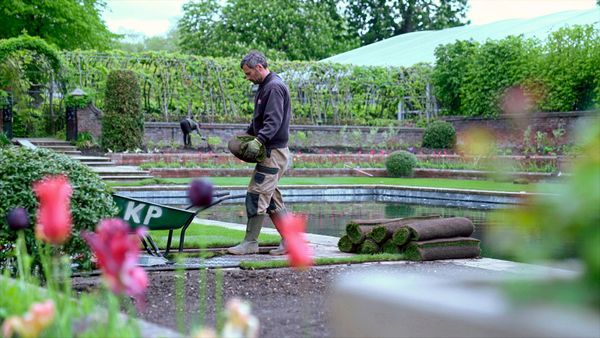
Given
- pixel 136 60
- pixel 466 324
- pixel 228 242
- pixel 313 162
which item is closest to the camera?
pixel 466 324

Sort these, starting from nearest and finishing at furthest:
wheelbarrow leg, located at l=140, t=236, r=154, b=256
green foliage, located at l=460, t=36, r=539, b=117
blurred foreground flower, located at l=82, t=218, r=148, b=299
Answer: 1. blurred foreground flower, located at l=82, t=218, r=148, b=299
2. wheelbarrow leg, located at l=140, t=236, r=154, b=256
3. green foliage, located at l=460, t=36, r=539, b=117

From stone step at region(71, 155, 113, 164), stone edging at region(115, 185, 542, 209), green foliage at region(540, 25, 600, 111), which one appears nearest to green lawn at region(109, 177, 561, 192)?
stone edging at region(115, 185, 542, 209)

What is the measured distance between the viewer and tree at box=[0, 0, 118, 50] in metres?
31.5

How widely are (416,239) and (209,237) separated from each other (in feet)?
7.04

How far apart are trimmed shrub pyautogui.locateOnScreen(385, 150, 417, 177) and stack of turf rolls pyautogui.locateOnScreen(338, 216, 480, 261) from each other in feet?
45.2

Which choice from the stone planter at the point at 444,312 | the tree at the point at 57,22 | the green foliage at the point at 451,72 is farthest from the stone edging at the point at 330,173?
the stone planter at the point at 444,312

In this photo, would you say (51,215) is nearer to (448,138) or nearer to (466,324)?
(466,324)

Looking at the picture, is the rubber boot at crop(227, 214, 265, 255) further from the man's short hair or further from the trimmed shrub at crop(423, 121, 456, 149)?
the trimmed shrub at crop(423, 121, 456, 149)

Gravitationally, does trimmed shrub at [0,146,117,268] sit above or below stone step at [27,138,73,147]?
above

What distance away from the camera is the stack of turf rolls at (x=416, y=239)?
730 cm

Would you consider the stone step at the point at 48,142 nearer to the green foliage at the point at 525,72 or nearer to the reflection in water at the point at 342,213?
the reflection in water at the point at 342,213

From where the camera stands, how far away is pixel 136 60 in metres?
26.1

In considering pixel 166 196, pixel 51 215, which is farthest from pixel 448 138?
pixel 51 215

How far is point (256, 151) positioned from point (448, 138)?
65.0 ft
